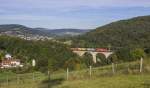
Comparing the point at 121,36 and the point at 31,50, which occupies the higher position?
the point at 121,36

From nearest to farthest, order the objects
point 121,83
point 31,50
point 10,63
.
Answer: point 121,83 < point 10,63 < point 31,50

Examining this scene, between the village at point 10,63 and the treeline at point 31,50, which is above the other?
the treeline at point 31,50

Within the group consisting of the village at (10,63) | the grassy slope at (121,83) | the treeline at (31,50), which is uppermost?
the grassy slope at (121,83)

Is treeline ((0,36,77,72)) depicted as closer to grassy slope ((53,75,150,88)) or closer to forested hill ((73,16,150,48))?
forested hill ((73,16,150,48))

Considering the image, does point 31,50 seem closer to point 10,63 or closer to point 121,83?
point 10,63

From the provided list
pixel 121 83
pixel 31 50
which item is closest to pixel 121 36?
pixel 31 50

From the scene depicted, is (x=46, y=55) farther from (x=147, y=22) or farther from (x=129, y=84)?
(x=129, y=84)

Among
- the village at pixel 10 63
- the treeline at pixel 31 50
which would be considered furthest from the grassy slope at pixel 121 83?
the treeline at pixel 31 50

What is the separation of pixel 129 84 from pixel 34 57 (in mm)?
102567

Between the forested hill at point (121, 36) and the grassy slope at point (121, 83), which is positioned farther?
the forested hill at point (121, 36)

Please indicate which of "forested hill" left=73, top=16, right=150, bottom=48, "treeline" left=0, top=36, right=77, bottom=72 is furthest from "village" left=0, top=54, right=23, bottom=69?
"forested hill" left=73, top=16, right=150, bottom=48

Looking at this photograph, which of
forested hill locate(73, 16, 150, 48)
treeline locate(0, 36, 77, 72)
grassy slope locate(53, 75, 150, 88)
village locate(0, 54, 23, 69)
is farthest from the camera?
forested hill locate(73, 16, 150, 48)

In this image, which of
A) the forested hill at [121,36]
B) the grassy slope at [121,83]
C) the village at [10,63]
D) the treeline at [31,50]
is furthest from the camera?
the forested hill at [121,36]

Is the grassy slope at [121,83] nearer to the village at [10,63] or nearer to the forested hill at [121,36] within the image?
the village at [10,63]
